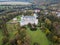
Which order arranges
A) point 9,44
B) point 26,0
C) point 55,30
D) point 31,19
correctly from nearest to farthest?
point 9,44 → point 55,30 → point 31,19 → point 26,0

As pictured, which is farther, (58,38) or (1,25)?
(1,25)

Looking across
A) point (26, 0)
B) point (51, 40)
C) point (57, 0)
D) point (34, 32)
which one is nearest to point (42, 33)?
point (34, 32)

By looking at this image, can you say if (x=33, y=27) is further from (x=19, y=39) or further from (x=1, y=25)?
(x=19, y=39)

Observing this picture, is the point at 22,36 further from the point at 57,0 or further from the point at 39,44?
the point at 57,0

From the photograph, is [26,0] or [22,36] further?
[26,0]

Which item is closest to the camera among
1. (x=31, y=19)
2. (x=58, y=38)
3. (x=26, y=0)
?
(x=58, y=38)

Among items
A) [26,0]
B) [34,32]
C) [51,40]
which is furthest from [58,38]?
[26,0]

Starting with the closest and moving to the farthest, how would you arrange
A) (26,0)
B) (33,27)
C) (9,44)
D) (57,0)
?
(9,44) → (33,27) → (57,0) → (26,0)

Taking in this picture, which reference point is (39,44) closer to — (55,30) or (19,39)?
(19,39)

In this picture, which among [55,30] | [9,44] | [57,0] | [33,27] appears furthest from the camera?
[57,0]
